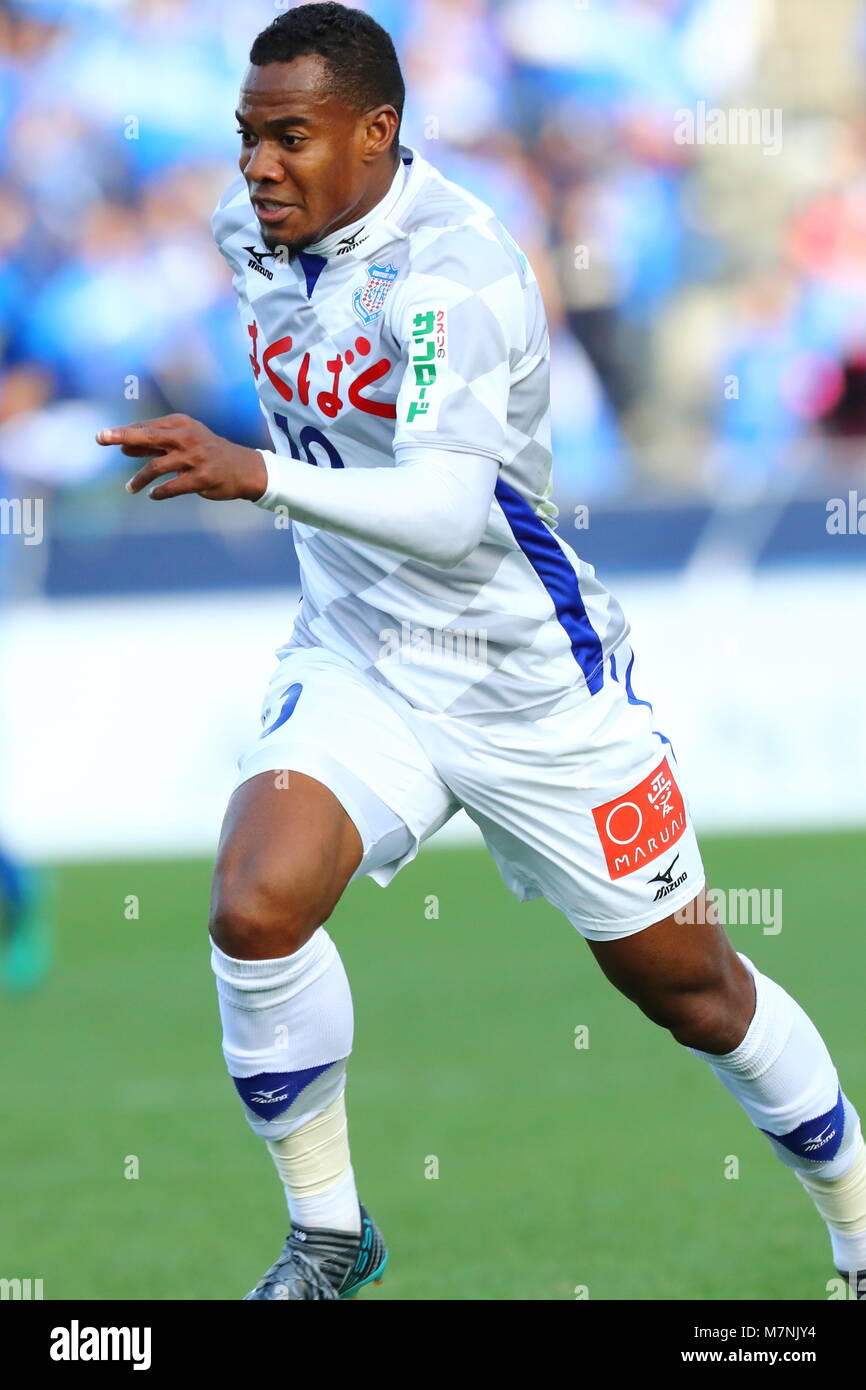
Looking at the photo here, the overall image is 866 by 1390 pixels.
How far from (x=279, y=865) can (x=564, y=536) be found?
6.31 meters

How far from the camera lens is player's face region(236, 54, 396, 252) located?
11.7 ft

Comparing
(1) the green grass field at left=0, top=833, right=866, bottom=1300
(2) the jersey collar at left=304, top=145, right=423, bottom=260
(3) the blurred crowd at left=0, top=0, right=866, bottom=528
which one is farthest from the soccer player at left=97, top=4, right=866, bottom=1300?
(3) the blurred crowd at left=0, top=0, right=866, bottom=528

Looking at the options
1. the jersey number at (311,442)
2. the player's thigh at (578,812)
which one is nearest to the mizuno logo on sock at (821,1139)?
the player's thigh at (578,812)

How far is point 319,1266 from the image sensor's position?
12.3ft

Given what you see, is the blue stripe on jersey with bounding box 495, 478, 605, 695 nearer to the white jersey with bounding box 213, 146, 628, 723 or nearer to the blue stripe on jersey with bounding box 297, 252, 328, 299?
Answer: the white jersey with bounding box 213, 146, 628, 723

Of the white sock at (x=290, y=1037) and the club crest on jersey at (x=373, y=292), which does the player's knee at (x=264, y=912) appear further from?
the club crest on jersey at (x=373, y=292)

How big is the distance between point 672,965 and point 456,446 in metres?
1.10

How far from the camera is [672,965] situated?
153 inches

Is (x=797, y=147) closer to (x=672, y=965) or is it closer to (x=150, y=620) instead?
(x=150, y=620)

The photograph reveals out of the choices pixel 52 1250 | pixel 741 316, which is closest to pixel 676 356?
pixel 741 316

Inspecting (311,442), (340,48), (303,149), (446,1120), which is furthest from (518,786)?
(446,1120)

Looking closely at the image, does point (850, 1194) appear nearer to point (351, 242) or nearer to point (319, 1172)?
point (319, 1172)

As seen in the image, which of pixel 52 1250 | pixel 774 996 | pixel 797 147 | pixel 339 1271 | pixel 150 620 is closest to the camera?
pixel 339 1271

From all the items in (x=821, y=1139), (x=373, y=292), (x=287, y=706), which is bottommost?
(x=821, y=1139)
